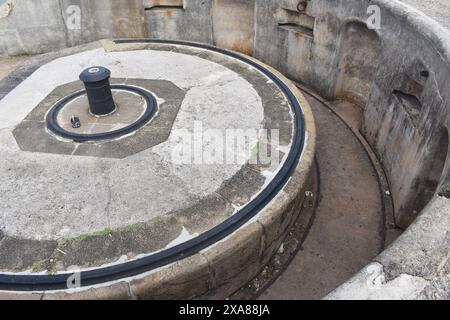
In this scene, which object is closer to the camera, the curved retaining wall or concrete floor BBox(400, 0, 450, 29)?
the curved retaining wall

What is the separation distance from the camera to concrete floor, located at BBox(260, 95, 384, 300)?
214 inches

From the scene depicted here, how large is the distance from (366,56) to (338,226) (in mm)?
4537

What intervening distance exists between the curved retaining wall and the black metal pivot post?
510 cm

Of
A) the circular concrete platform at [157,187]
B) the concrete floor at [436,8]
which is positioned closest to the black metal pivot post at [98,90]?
the circular concrete platform at [157,187]

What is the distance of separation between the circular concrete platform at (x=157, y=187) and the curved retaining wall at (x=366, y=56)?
1842 mm

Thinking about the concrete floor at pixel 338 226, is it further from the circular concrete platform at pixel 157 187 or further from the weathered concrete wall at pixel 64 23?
the weathered concrete wall at pixel 64 23

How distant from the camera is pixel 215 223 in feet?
15.8

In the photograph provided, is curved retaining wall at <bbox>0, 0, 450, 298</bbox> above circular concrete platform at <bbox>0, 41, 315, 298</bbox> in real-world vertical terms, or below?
above

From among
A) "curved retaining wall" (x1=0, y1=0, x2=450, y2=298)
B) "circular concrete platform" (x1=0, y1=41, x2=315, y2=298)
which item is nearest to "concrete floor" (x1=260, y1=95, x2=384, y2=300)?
"curved retaining wall" (x1=0, y1=0, x2=450, y2=298)

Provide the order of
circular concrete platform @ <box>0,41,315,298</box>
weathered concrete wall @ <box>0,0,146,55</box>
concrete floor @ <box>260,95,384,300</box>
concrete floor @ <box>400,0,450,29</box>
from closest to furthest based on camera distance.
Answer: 1. circular concrete platform @ <box>0,41,315,298</box>
2. concrete floor @ <box>260,95,384,300</box>
3. concrete floor @ <box>400,0,450,29</box>
4. weathered concrete wall @ <box>0,0,146,55</box>

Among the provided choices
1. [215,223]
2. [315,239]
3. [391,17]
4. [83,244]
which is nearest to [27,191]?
[83,244]

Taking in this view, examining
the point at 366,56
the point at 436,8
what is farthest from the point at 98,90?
the point at 436,8

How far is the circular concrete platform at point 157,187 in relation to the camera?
173 inches

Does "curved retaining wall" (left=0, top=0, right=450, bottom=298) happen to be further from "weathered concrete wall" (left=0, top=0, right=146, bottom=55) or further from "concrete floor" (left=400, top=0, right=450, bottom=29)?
"concrete floor" (left=400, top=0, right=450, bottom=29)
